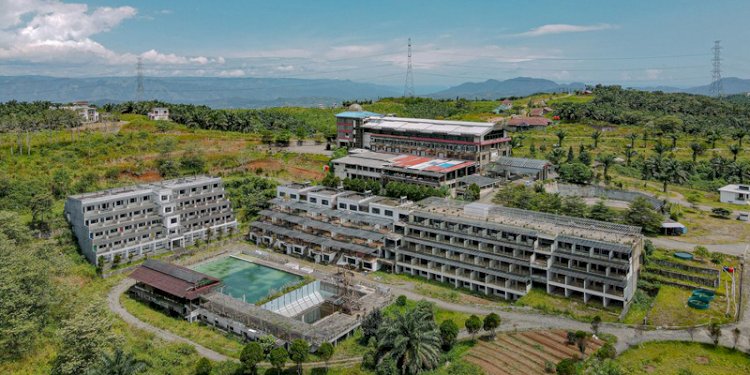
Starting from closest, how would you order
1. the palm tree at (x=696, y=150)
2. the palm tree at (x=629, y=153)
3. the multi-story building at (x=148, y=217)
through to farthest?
the multi-story building at (x=148, y=217), the palm tree at (x=696, y=150), the palm tree at (x=629, y=153)

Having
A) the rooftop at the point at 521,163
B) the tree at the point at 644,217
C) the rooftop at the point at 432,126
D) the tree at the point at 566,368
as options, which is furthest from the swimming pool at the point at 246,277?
the rooftop at the point at 521,163

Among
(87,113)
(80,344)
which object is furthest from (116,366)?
(87,113)

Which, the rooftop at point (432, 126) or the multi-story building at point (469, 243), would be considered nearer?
the multi-story building at point (469, 243)

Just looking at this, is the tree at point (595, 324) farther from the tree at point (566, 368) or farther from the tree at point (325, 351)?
the tree at point (325, 351)

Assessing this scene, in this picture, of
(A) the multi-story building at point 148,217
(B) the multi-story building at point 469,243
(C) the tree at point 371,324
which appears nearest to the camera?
(C) the tree at point 371,324

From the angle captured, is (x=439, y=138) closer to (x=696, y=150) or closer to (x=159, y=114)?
(x=696, y=150)

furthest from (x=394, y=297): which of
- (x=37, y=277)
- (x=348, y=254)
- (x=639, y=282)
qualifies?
(x=37, y=277)

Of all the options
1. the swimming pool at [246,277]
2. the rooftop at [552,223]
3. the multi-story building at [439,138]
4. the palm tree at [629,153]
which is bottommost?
the swimming pool at [246,277]

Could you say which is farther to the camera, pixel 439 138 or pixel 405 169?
pixel 439 138
